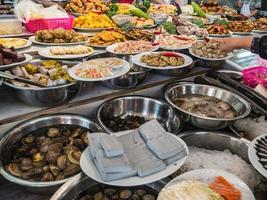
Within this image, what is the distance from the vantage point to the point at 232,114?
6.40ft

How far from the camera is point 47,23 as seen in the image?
2.73 meters

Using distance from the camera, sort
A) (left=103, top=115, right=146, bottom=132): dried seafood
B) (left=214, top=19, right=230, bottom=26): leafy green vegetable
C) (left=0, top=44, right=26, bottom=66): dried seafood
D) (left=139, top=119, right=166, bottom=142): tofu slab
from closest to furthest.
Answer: (left=139, top=119, right=166, bottom=142): tofu slab < (left=0, top=44, right=26, bottom=66): dried seafood < (left=103, top=115, right=146, bottom=132): dried seafood < (left=214, top=19, right=230, bottom=26): leafy green vegetable

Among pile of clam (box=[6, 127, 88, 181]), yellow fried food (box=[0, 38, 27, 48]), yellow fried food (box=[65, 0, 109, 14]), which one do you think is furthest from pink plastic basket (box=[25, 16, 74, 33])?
pile of clam (box=[6, 127, 88, 181])

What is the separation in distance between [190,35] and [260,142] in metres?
1.77

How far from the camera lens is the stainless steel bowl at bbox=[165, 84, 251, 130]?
1.71 meters

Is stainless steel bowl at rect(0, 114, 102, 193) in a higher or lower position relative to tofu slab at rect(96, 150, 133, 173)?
lower

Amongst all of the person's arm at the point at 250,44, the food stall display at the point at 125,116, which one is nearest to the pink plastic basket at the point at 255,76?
the food stall display at the point at 125,116

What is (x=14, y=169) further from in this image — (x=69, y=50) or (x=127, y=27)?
(x=127, y=27)

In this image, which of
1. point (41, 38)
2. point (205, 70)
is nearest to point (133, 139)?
point (205, 70)

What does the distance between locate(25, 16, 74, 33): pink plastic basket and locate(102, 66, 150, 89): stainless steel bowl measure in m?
1.10

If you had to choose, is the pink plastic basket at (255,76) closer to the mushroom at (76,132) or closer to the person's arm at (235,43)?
the person's arm at (235,43)

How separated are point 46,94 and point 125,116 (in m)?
0.66

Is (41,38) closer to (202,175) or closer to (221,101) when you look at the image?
(221,101)

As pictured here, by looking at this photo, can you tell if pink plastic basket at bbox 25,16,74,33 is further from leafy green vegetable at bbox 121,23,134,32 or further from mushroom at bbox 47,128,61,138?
mushroom at bbox 47,128,61,138
